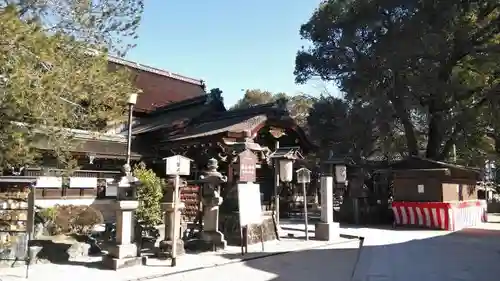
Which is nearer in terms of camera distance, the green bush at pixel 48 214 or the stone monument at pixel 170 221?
the stone monument at pixel 170 221

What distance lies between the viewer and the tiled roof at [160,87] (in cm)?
2250

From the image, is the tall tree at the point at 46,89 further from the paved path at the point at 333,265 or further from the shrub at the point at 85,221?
the shrub at the point at 85,221

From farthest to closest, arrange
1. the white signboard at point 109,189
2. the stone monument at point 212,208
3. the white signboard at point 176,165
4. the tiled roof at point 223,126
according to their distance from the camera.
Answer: the tiled roof at point 223,126
the white signboard at point 109,189
the stone monument at point 212,208
the white signboard at point 176,165

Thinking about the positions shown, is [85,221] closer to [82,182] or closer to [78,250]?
[78,250]

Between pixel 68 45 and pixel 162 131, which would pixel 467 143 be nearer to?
pixel 162 131

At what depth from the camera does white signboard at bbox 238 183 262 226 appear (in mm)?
9930

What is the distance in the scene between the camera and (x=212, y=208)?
34.1 feet

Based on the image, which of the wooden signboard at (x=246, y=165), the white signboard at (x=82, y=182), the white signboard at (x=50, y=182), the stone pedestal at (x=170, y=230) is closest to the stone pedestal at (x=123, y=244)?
the stone pedestal at (x=170, y=230)

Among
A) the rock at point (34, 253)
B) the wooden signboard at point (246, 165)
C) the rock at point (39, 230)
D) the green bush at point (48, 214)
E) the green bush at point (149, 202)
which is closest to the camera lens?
the rock at point (34, 253)

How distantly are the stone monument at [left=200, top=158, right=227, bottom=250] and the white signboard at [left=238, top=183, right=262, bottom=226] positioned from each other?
628 millimetres

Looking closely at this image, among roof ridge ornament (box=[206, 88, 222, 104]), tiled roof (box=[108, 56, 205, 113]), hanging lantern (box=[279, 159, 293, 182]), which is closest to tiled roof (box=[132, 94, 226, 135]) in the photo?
roof ridge ornament (box=[206, 88, 222, 104])

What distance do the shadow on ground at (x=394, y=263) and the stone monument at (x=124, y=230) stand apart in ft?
7.43

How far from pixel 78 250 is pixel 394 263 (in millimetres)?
6921

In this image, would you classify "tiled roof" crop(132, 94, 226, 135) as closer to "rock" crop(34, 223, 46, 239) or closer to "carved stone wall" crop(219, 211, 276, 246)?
"carved stone wall" crop(219, 211, 276, 246)
